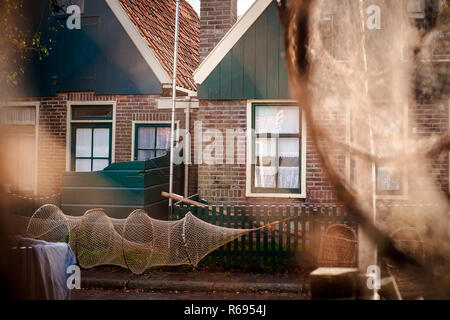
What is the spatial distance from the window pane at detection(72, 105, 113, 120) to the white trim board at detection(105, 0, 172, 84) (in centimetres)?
171

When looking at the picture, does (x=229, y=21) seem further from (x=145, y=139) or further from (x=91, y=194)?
(x=91, y=194)

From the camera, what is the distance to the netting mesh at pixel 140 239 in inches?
298

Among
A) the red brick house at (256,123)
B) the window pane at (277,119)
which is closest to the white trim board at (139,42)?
the red brick house at (256,123)

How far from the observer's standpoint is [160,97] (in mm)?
11656

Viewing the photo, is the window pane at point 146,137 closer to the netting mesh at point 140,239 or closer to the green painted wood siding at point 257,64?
the green painted wood siding at point 257,64

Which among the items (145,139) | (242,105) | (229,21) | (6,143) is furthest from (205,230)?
(6,143)

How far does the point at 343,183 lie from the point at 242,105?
774cm

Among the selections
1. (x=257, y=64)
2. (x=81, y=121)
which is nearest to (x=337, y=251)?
(x=257, y=64)

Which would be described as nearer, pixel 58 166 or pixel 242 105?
pixel 242 105

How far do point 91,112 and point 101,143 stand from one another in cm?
94

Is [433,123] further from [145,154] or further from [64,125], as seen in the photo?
[64,125]

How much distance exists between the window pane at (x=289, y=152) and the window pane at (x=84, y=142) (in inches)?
214

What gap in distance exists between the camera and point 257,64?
10.0 m

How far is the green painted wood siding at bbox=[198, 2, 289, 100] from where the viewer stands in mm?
9984
